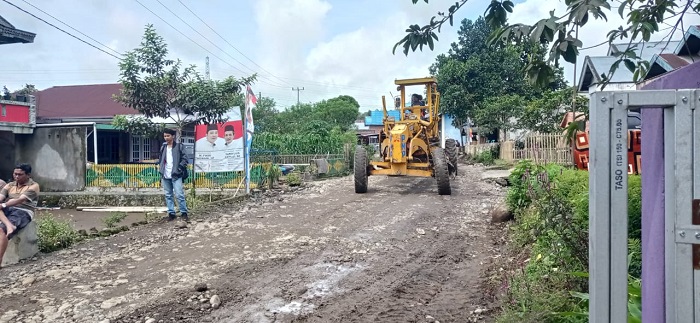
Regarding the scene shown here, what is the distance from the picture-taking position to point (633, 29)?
248 cm

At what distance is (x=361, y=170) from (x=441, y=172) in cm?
194

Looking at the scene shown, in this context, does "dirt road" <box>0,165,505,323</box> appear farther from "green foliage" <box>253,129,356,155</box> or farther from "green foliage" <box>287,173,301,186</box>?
"green foliage" <box>253,129,356,155</box>

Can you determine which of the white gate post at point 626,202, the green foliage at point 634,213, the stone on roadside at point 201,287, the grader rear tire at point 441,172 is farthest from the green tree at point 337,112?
the white gate post at point 626,202

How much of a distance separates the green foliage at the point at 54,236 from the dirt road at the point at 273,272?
0.89 feet

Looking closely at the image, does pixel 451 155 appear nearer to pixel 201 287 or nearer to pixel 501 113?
pixel 201 287

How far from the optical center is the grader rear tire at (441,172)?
Result: 11.4m

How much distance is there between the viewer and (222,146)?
1165 cm

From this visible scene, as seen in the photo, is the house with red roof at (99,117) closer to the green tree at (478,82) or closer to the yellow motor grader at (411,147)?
the yellow motor grader at (411,147)

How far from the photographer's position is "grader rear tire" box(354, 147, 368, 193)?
12172 mm

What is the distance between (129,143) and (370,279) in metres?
22.4

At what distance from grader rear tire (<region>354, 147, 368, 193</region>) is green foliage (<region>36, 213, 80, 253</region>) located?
6.28 metres

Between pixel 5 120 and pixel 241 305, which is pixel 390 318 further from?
pixel 5 120

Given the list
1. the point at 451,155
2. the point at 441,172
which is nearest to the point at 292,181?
the point at 451,155

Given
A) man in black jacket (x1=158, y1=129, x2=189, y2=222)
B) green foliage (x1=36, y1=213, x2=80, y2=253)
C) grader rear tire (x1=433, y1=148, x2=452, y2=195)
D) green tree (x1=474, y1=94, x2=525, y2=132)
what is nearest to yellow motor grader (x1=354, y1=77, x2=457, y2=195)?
grader rear tire (x1=433, y1=148, x2=452, y2=195)
